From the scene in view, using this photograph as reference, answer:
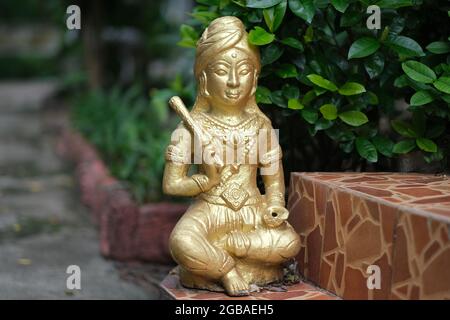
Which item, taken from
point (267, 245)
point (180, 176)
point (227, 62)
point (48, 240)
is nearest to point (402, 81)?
point (227, 62)

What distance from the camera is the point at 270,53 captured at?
11.7 ft

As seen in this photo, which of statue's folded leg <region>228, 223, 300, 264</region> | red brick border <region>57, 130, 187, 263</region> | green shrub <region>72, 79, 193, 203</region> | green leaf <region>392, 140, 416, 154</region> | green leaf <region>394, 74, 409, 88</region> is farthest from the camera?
green shrub <region>72, 79, 193, 203</region>

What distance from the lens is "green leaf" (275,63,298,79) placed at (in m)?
3.62

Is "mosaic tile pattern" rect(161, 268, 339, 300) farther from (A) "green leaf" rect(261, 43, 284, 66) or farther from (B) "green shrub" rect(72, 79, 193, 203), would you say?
(B) "green shrub" rect(72, 79, 193, 203)

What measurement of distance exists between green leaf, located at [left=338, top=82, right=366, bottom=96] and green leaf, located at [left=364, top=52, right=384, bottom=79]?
0.08m

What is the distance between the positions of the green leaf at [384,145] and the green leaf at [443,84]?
0.45 m

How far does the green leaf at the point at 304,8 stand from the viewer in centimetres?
341

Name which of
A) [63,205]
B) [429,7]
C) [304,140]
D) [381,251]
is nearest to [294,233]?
[381,251]

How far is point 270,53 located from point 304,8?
0.31 meters

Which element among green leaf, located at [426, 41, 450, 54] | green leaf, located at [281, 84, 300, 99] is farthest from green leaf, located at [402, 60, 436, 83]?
green leaf, located at [281, 84, 300, 99]

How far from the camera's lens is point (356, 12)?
11.5ft

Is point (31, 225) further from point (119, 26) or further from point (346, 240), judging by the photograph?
point (119, 26)

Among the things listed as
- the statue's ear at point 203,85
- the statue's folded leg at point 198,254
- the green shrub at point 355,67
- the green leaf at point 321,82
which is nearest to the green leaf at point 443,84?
the green shrub at point 355,67

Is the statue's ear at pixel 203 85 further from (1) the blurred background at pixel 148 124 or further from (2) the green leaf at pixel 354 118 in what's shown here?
(2) the green leaf at pixel 354 118
